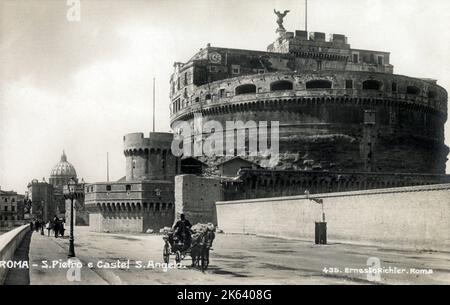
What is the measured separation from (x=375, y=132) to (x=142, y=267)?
40.6 m

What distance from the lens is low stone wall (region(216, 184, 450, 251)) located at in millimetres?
20938

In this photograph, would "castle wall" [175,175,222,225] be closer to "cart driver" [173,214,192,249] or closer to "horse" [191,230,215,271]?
"cart driver" [173,214,192,249]

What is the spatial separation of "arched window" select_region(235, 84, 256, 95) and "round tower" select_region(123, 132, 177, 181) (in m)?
8.62

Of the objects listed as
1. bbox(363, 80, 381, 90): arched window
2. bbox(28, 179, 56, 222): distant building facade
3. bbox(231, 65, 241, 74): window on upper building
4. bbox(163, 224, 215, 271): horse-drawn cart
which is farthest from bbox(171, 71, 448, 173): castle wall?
Result: bbox(28, 179, 56, 222): distant building facade

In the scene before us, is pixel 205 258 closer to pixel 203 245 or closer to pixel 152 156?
pixel 203 245

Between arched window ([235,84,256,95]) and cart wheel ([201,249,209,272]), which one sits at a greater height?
arched window ([235,84,256,95])

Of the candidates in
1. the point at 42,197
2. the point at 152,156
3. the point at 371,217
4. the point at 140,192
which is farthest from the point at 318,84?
the point at 42,197

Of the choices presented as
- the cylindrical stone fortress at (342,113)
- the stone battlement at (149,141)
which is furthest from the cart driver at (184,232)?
the cylindrical stone fortress at (342,113)

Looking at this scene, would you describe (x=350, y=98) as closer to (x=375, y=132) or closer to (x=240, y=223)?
(x=375, y=132)

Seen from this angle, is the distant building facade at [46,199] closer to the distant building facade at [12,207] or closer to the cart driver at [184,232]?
the distant building facade at [12,207]

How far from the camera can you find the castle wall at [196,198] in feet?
127

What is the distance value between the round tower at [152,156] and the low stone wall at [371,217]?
15762 mm

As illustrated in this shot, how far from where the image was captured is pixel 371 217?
956 inches

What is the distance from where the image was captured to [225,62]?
60.0 metres
